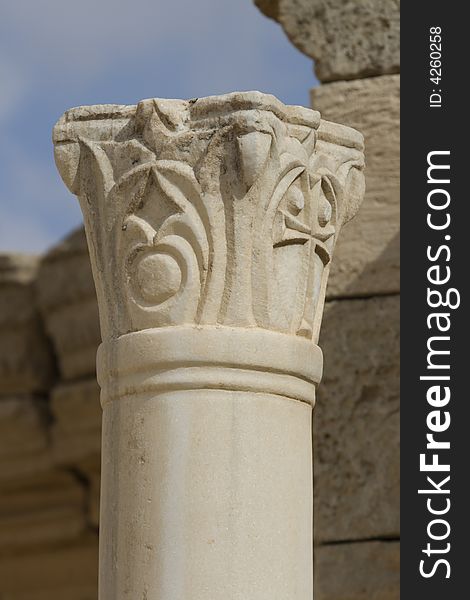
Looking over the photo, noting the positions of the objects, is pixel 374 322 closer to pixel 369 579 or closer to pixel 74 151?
pixel 369 579

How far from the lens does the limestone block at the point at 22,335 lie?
11.2m

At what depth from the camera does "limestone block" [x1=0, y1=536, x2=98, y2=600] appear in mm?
11469

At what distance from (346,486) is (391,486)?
202mm

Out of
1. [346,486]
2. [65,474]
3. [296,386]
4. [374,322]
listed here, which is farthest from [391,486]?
[65,474]

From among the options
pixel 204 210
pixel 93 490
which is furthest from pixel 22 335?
pixel 204 210

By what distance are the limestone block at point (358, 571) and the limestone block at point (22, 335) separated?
5.06m

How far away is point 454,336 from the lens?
19.8 feet

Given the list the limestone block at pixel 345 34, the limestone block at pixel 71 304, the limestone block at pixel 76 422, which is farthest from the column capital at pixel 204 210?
the limestone block at pixel 76 422

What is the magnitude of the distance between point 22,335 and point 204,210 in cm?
713

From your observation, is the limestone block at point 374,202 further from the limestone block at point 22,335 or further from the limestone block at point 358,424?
the limestone block at point 22,335

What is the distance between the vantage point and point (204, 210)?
4.33 meters

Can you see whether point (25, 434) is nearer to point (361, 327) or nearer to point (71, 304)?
point (71, 304)

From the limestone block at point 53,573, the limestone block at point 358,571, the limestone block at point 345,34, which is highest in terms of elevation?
the limestone block at point 345,34

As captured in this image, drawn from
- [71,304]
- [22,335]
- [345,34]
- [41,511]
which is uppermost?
[71,304]
